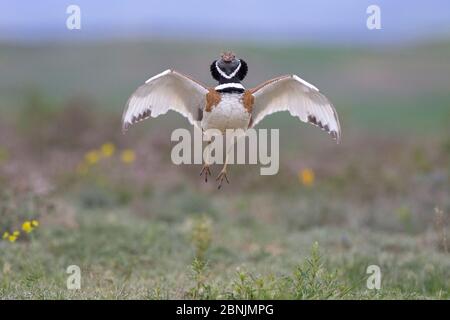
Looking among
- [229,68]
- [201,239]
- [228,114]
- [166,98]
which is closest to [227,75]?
[229,68]

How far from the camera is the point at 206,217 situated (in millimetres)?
9984

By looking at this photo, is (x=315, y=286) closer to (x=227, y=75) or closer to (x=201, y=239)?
(x=227, y=75)

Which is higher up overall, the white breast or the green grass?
the white breast

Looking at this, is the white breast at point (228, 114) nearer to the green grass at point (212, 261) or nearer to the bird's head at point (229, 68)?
the bird's head at point (229, 68)

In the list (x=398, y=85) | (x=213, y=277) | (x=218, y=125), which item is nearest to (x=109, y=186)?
(x=213, y=277)

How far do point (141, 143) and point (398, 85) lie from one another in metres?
31.6

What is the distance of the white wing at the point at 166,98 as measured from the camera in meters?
7.32

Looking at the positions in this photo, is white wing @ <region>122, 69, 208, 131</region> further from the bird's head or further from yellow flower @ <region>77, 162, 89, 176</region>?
yellow flower @ <region>77, 162, 89, 176</region>

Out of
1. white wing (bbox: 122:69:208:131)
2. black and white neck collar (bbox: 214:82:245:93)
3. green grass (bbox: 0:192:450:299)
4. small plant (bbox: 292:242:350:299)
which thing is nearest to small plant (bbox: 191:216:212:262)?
green grass (bbox: 0:192:450:299)

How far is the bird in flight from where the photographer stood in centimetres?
706

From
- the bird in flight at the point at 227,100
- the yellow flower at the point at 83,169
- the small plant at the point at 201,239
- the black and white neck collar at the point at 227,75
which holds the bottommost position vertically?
the small plant at the point at 201,239

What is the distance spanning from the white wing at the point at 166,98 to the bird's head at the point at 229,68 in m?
0.40

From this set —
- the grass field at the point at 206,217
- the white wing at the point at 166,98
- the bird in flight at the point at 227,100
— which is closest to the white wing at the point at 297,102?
the bird in flight at the point at 227,100

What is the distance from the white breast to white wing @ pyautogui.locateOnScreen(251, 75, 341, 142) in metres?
0.39
